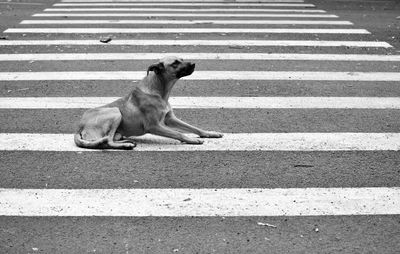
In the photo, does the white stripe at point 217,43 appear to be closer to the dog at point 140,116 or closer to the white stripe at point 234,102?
the white stripe at point 234,102

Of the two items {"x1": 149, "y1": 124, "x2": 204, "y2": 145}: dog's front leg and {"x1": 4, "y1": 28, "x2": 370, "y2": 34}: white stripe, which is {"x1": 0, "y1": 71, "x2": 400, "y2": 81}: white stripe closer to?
{"x1": 149, "y1": 124, "x2": 204, "y2": 145}: dog's front leg

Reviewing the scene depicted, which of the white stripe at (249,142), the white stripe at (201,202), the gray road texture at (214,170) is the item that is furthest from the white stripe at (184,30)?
the white stripe at (201,202)

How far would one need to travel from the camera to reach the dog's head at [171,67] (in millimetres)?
6695

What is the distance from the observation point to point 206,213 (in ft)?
16.5

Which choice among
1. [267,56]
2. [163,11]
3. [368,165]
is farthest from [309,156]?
[163,11]

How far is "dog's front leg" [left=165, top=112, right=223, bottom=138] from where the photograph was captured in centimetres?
683

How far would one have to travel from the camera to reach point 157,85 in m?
6.77

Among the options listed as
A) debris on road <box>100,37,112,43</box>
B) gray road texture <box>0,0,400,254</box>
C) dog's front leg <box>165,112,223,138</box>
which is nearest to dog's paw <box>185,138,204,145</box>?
dog's front leg <box>165,112,223,138</box>

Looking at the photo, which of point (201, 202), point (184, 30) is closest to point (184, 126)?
point (201, 202)

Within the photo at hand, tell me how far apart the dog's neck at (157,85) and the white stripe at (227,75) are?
2.65 meters

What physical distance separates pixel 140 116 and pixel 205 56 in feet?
13.8

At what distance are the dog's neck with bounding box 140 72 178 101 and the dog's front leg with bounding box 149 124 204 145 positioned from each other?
0.29 m

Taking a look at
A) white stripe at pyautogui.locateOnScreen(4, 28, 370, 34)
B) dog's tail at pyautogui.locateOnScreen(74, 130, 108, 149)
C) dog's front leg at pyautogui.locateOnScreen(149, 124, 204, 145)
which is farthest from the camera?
white stripe at pyautogui.locateOnScreen(4, 28, 370, 34)

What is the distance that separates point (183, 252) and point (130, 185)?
4.33ft
